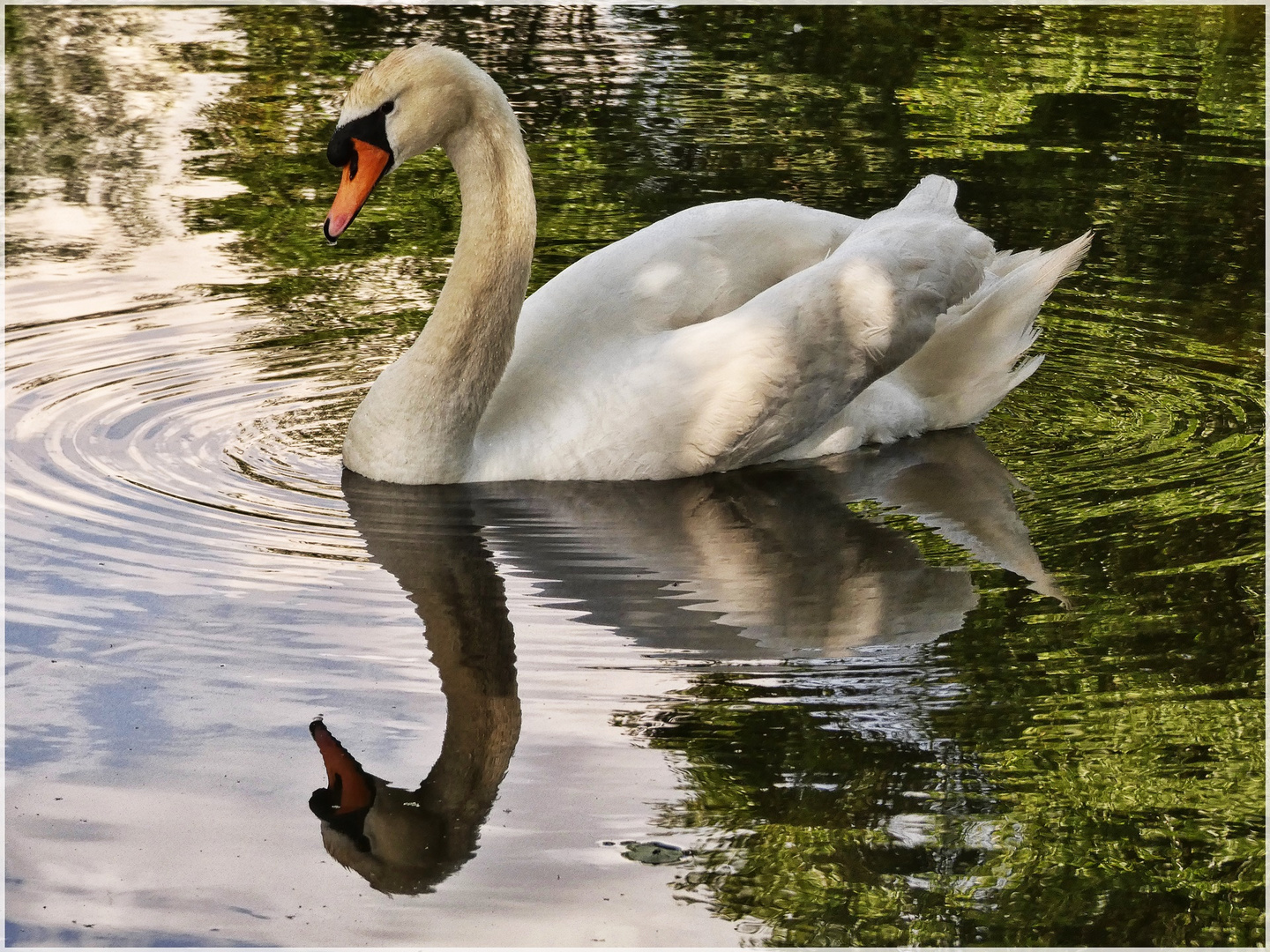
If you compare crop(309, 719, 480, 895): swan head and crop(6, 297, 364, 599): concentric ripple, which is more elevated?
crop(309, 719, 480, 895): swan head

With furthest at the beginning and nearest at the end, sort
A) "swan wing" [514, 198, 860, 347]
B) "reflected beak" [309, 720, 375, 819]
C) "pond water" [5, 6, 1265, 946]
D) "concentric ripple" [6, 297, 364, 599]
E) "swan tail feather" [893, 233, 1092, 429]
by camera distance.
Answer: "swan tail feather" [893, 233, 1092, 429] < "swan wing" [514, 198, 860, 347] < "concentric ripple" [6, 297, 364, 599] < "reflected beak" [309, 720, 375, 819] < "pond water" [5, 6, 1265, 946]

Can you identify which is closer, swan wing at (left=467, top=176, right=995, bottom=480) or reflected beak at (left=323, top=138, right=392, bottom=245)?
reflected beak at (left=323, top=138, right=392, bottom=245)

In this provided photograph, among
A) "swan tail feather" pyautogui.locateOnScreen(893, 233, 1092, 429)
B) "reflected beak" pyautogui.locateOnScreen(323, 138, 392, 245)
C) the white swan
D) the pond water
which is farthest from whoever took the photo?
"swan tail feather" pyautogui.locateOnScreen(893, 233, 1092, 429)

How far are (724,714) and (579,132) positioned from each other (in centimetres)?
828

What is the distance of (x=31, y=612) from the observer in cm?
566

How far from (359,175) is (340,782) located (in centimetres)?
277

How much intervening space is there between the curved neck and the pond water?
0.56 feet

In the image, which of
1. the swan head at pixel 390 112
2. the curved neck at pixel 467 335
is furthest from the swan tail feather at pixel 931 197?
the swan head at pixel 390 112

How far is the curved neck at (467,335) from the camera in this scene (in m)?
6.75

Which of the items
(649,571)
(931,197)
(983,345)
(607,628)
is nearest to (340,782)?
(607,628)

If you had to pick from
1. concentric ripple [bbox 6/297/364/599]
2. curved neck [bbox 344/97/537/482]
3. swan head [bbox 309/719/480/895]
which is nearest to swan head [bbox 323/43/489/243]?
curved neck [bbox 344/97/537/482]

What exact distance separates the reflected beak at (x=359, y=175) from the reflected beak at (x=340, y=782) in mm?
2372

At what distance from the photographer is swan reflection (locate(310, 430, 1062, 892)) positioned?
4.57m

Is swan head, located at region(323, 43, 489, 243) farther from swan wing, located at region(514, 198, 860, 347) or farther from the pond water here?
the pond water
